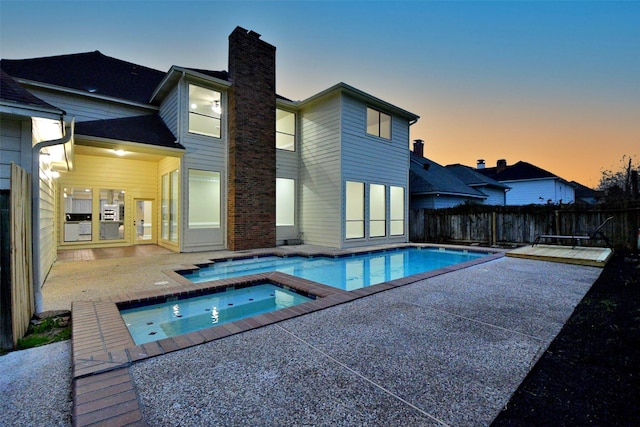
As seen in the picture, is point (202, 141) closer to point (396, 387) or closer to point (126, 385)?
point (126, 385)

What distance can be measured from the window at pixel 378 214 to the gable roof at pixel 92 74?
9.69 m

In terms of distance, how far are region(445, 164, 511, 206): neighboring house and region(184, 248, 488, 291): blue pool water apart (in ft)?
37.0

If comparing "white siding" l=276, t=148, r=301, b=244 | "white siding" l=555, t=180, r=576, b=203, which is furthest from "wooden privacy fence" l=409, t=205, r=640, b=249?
"white siding" l=555, t=180, r=576, b=203

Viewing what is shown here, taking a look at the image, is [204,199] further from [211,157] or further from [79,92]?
[79,92]

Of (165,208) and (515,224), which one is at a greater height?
(165,208)

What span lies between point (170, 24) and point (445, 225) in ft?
47.8

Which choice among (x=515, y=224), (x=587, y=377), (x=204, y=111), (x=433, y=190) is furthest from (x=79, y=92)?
(x=515, y=224)

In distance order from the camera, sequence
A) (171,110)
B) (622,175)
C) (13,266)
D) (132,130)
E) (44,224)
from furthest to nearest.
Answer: (622,175) → (171,110) → (132,130) → (44,224) → (13,266)

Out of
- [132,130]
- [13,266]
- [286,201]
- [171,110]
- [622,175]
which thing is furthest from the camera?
[622,175]

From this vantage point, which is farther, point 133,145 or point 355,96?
point 355,96

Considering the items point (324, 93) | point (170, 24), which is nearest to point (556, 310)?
point (324, 93)

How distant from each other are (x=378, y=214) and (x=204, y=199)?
697 cm

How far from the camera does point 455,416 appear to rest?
1671 mm

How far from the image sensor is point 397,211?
12.6m
